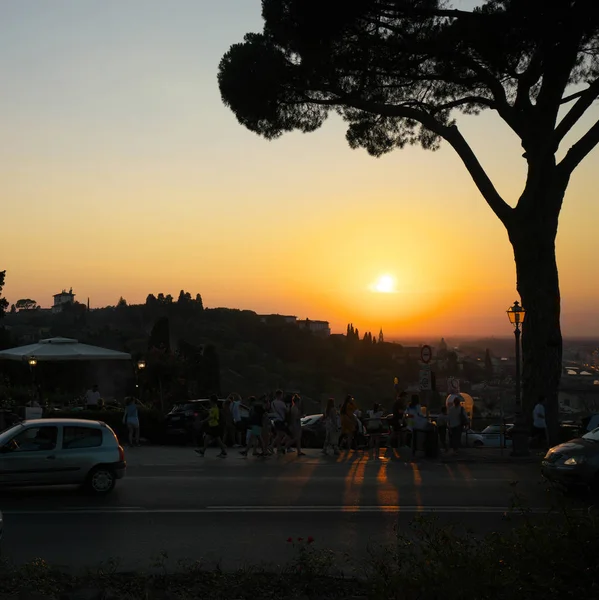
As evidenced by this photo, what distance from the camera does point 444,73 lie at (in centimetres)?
2297

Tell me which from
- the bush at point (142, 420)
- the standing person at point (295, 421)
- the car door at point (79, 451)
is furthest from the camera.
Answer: the bush at point (142, 420)

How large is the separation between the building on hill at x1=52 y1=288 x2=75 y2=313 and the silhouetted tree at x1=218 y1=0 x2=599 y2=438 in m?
130

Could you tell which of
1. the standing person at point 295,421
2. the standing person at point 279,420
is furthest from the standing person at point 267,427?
the standing person at point 295,421

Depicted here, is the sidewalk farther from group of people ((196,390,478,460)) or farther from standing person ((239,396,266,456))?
standing person ((239,396,266,456))

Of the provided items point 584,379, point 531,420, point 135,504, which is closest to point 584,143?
point 531,420

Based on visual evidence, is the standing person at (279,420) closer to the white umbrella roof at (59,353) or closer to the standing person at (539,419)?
the standing person at (539,419)

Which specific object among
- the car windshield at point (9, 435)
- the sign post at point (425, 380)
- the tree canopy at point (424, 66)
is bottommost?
the car windshield at point (9, 435)

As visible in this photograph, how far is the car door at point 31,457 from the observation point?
14.0 meters

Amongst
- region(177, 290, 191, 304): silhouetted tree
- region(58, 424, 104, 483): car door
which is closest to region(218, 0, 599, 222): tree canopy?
region(58, 424, 104, 483): car door

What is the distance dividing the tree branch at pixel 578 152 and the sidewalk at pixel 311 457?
7.36 metres

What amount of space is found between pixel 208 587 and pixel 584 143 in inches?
700

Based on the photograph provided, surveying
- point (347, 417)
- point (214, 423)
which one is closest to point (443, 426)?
point (347, 417)

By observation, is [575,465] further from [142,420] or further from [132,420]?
[142,420]

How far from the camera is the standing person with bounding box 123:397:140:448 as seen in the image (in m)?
24.3
